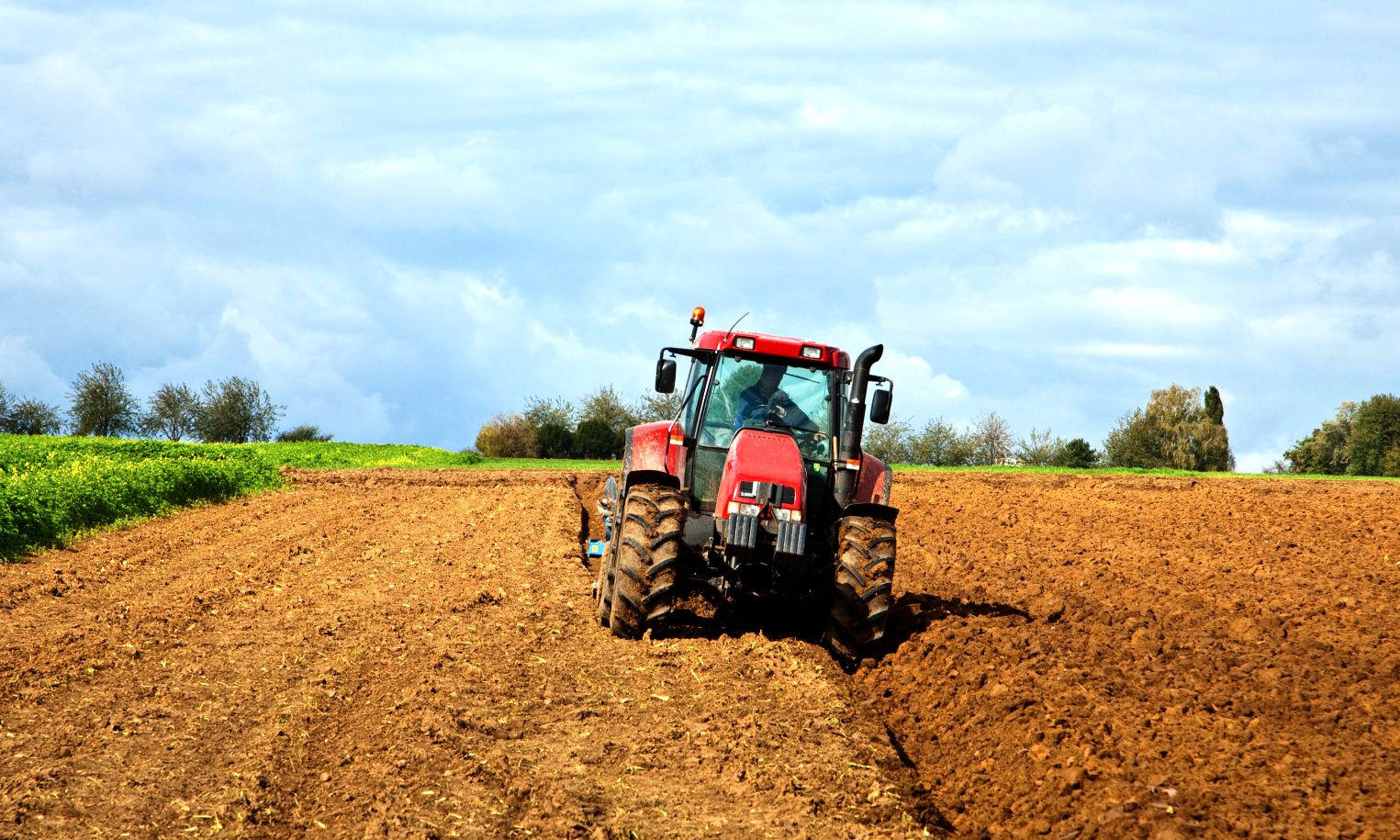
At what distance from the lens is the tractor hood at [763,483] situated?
7.78m

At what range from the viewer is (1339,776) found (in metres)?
5.39

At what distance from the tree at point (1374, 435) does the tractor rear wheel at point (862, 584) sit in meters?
55.3

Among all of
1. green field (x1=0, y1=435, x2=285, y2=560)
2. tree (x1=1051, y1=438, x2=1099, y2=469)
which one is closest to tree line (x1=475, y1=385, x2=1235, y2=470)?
tree (x1=1051, y1=438, x2=1099, y2=469)

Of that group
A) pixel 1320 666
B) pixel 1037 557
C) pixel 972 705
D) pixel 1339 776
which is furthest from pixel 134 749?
pixel 1037 557

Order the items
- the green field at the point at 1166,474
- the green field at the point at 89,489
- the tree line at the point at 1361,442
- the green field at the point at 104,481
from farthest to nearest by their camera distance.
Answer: the tree line at the point at 1361,442 → the green field at the point at 1166,474 → the green field at the point at 104,481 → the green field at the point at 89,489

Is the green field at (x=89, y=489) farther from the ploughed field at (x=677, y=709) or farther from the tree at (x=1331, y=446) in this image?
the tree at (x=1331, y=446)

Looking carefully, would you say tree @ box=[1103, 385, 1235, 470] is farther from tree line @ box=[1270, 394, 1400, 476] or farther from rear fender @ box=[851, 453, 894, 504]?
rear fender @ box=[851, 453, 894, 504]

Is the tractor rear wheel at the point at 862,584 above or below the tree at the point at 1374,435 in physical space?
below

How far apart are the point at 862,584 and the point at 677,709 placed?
1.77 m

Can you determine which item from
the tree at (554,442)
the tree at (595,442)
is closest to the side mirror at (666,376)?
the tree at (595,442)

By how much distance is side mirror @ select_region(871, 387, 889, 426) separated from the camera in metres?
8.09

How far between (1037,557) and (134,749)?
1158 cm

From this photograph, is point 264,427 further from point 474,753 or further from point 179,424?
point 474,753

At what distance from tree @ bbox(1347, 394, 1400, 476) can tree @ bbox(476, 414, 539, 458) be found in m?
43.4
